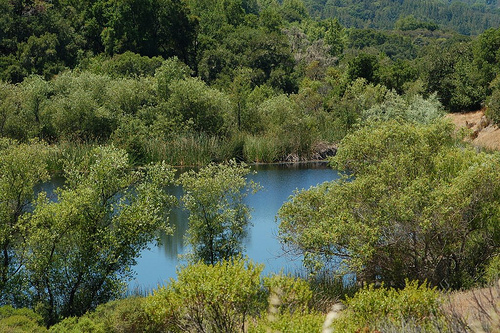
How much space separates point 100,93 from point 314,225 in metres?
28.5

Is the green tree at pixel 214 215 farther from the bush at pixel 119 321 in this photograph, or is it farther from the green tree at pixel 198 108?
the green tree at pixel 198 108

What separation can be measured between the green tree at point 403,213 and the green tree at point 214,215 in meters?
1.29

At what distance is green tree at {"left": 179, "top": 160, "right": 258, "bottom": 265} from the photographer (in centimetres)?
1639

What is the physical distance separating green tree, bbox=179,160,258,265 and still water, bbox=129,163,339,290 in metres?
0.88

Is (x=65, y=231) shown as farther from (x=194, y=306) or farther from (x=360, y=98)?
(x=360, y=98)

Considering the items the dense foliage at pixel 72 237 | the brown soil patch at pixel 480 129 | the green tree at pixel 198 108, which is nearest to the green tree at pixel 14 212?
the dense foliage at pixel 72 237

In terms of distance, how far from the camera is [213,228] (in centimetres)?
1644

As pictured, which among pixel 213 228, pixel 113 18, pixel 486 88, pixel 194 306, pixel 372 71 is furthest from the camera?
pixel 113 18

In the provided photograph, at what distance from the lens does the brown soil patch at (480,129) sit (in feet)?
138

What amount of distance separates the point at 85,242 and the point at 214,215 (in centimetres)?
334

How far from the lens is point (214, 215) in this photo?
1658 cm

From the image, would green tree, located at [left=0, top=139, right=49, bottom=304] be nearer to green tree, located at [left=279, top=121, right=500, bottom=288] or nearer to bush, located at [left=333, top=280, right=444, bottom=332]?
green tree, located at [left=279, top=121, right=500, bottom=288]

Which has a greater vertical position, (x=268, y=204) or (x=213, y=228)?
(x=213, y=228)

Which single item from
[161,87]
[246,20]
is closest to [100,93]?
[161,87]
